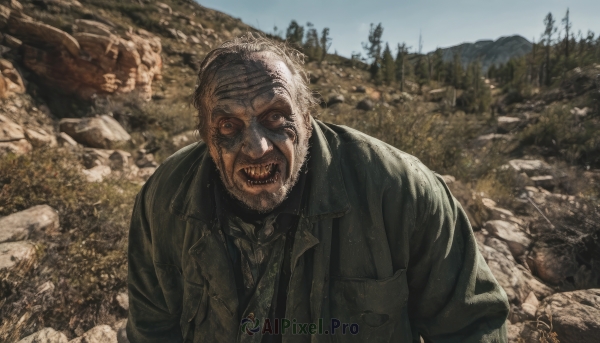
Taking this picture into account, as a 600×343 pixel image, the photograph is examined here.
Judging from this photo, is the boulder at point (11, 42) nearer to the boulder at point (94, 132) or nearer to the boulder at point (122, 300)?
the boulder at point (94, 132)

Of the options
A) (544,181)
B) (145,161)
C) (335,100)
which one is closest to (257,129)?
(544,181)

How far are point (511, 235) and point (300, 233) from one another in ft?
12.1

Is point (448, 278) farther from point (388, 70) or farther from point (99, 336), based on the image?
point (388, 70)

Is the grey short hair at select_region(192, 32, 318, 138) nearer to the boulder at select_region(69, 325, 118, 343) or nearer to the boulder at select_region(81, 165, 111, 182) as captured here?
the boulder at select_region(69, 325, 118, 343)

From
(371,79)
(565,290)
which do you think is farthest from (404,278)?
(371,79)

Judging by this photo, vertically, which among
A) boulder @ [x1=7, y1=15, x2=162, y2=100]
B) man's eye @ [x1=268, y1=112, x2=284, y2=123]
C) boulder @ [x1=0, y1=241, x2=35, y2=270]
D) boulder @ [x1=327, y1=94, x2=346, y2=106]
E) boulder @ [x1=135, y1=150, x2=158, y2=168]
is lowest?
boulder @ [x1=0, y1=241, x2=35, y2=270]

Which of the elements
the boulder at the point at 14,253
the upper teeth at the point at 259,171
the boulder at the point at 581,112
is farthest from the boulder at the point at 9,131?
the boulder at the point at 581,112

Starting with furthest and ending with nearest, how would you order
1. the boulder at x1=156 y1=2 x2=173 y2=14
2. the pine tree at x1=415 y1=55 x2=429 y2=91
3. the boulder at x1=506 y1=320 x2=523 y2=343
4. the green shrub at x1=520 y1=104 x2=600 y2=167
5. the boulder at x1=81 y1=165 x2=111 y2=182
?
the pine tree at x1=415 y1=55 x2=429 y2=91 → the boulder at x1=156 y1=2 x2=173 y2=14 → the green shrub at x1=520 y1=104 x2=600 y2=167 → the boulder at x1=81 y1=165 x2=111 y2=182 → the boulder at x1=506 y1=320 x2=523 y2=343

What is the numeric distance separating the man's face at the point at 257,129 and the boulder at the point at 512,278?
8.59ft

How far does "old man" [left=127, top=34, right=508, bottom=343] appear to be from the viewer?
1.48 m

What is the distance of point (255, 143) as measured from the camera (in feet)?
4.85

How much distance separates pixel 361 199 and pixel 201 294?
928 millimetres

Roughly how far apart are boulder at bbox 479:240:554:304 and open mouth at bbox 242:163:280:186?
2.63 m

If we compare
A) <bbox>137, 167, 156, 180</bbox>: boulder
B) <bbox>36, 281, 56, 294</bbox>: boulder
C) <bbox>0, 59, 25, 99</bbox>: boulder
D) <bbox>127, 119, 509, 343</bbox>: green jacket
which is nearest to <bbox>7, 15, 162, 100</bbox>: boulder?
<bbox>0, 59, 25, 99</bbox>: boulder
